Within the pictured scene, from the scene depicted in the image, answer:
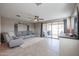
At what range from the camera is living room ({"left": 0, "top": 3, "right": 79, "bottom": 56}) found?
10.2 feet

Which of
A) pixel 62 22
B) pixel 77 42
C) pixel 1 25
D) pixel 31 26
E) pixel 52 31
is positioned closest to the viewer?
pixel 77 42

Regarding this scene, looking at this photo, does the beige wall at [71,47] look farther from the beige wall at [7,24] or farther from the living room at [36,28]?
the beige wall at [7,24]

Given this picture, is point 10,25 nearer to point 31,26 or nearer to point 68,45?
point 31,26

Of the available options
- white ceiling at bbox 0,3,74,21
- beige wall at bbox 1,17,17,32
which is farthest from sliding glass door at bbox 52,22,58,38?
beige wall at bbox 1,17,17,32

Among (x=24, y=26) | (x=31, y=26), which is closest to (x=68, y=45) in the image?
(x=24, y=26)

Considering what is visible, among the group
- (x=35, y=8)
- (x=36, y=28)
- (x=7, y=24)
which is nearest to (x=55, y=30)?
(x=36, y=28)

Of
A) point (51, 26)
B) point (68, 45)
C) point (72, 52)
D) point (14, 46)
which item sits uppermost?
point (51, 26)

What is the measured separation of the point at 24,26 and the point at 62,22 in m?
3.98

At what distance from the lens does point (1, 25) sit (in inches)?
214

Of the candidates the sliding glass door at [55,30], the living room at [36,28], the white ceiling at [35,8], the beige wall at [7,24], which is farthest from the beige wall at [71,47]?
the sliding glass door at [55,30]

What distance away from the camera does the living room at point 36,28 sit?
310 centimetres

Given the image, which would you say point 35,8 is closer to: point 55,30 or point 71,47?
point 71,47

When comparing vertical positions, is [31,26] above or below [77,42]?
above

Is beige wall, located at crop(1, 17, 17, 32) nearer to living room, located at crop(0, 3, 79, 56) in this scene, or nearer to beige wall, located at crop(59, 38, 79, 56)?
living room, located at crop(0, 3, 79, 56)
